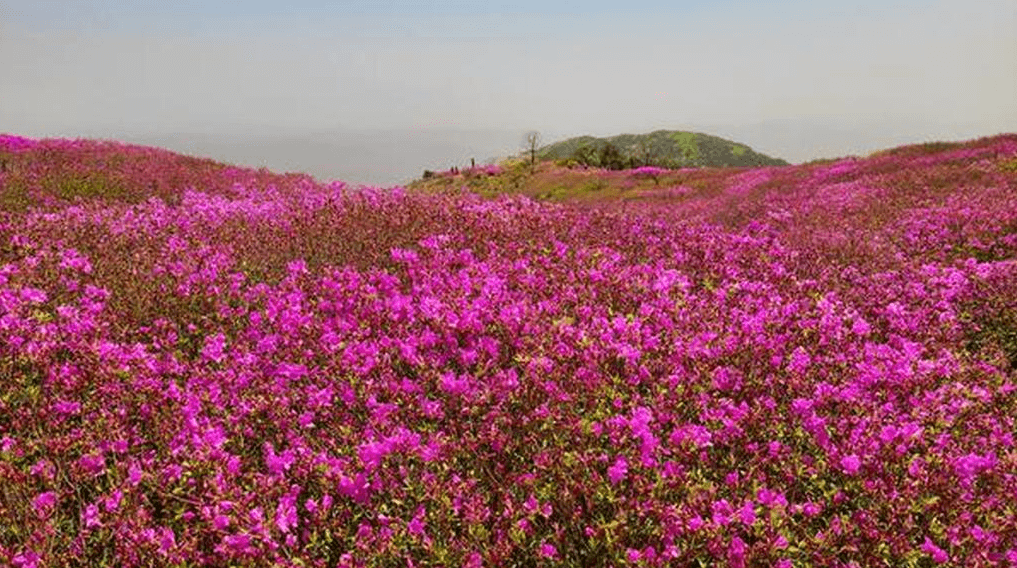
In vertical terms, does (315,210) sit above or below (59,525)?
above

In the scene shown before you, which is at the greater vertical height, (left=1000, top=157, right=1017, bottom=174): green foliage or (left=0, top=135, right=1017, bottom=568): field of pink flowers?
(left=1000, top=157, right=1017, bottom=174): green foliage

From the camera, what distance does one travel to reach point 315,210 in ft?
32.7

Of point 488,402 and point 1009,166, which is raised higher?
point 1009,166

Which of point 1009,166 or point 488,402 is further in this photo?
point 1009,166

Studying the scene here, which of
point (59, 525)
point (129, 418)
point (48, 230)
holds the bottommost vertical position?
point (59, 525)

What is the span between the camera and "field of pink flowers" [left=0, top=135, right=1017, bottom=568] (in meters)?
3.70

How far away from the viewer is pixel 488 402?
475cm

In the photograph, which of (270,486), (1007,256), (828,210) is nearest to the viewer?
(270,486)

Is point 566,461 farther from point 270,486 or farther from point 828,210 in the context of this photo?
point 828,210

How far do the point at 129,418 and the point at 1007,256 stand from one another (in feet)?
37.2

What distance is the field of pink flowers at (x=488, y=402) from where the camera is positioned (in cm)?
370

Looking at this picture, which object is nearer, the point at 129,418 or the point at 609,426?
the point at 609,426

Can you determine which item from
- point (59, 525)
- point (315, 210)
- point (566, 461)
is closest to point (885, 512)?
point (566, 461)

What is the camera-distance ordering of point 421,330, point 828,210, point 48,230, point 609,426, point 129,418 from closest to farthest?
point 609,426 < point 129,418 < point 421,330 < point 48,230 < point 828,210
